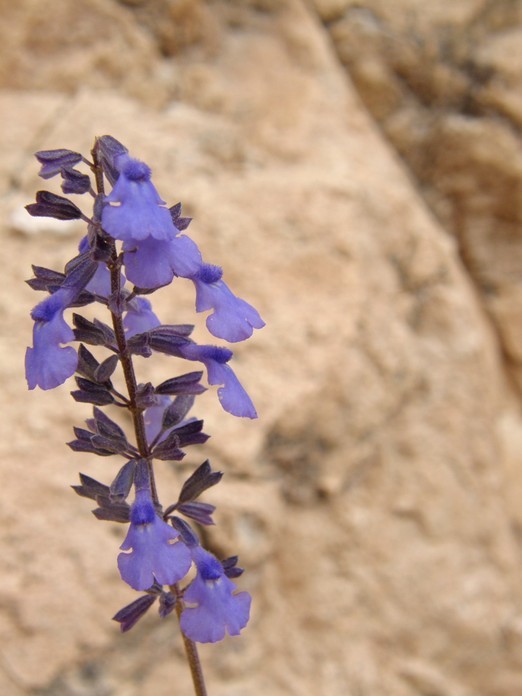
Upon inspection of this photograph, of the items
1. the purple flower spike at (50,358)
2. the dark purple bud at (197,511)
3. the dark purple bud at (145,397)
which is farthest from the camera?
the dark purple bud at (197,511)

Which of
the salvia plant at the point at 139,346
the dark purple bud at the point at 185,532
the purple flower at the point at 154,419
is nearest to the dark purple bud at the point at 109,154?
the salvia plant at the point at 139,346

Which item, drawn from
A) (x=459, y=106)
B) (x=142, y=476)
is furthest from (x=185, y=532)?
(x=459, y=106)

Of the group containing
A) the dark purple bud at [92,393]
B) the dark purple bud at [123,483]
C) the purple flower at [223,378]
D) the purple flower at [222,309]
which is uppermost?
the purple flower at [222,309]

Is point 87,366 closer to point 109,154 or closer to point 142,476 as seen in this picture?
point 142,476

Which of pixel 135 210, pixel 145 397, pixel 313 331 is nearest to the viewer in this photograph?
pixel 135 210

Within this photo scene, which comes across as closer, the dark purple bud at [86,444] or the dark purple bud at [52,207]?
the dark purple bud at [52,207]

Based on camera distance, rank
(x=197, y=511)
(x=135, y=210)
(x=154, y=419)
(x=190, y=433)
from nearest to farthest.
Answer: (x=135, y=210) < (x=190, y=433) < (x=197, y=511) < (x=154, y=419)

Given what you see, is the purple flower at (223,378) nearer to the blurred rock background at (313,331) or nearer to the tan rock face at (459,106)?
the blurred rock background at (313,331)
